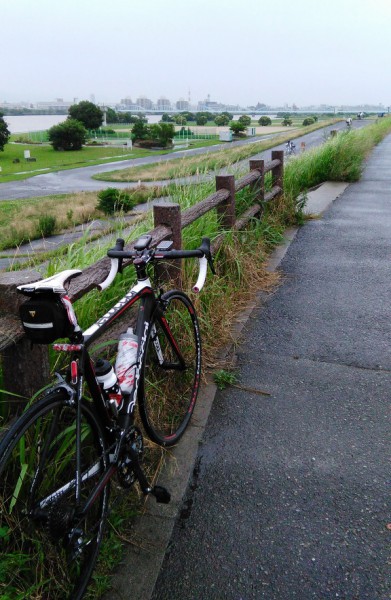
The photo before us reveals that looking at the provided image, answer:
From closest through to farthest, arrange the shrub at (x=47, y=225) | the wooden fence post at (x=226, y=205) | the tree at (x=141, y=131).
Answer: the wooden fence post at (x=226, y=205)
the shrub at (x=47, y=225)
the tree at (x=141, y=131)

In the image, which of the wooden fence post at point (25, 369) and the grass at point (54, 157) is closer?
the wooden fence post at point (25, 369)

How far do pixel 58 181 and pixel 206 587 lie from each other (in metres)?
62.1

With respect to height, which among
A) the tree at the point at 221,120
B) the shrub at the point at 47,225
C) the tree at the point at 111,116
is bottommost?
the tree at the point at 111,116

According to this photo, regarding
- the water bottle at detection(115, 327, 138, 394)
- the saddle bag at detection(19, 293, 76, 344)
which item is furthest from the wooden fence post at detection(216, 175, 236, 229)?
the saddle bag at detection(19, 293, 76, 344)

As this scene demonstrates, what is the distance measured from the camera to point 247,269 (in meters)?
6.59

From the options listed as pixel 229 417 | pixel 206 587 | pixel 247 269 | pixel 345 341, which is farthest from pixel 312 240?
pixel 206 587

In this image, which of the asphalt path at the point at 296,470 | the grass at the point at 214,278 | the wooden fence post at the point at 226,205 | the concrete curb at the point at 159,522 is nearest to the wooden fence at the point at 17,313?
the grass at the point at 214,278

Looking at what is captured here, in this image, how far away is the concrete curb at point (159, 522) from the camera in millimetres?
2502

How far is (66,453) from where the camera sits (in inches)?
103

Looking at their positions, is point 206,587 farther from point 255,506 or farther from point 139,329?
point 139,329

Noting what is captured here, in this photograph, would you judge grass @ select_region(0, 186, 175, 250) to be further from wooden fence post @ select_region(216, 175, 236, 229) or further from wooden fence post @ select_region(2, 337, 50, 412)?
wooden fence post @ select_region(2, 337, 50, 412)

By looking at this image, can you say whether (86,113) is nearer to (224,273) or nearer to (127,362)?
(224,273)

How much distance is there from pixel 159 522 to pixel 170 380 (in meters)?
1.18

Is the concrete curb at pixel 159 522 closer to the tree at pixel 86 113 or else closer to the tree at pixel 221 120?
the tree at pixel 86 113
